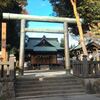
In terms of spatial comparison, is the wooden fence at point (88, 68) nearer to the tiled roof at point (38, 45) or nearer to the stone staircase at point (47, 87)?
the stone staircase at point (47, 87)

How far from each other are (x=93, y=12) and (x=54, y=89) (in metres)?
9.06

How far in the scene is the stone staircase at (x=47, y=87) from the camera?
16281 millimetres

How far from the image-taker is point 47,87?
56.2 ft

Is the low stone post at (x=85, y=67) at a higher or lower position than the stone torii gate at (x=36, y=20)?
lower

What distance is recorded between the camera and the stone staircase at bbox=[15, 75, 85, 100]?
16.3 m

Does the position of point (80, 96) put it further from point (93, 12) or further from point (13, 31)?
point (13, 31)

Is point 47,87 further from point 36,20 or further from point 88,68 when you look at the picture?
point 36,20

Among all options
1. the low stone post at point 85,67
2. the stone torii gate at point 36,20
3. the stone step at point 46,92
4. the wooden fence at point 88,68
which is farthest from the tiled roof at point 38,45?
the stone step at point 46,92

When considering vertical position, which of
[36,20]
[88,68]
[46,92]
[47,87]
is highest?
[36,20]

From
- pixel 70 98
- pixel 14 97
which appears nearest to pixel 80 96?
pixel 70 98

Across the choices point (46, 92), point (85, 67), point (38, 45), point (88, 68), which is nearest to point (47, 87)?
point (46, 92)

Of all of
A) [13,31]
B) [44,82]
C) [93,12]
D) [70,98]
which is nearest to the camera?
[70,98]

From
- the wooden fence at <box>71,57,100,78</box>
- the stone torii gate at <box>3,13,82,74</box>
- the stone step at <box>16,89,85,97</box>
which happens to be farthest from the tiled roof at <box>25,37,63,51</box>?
the stone step at <box>16,89,85,97</box>

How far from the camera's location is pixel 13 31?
34.1 meters
